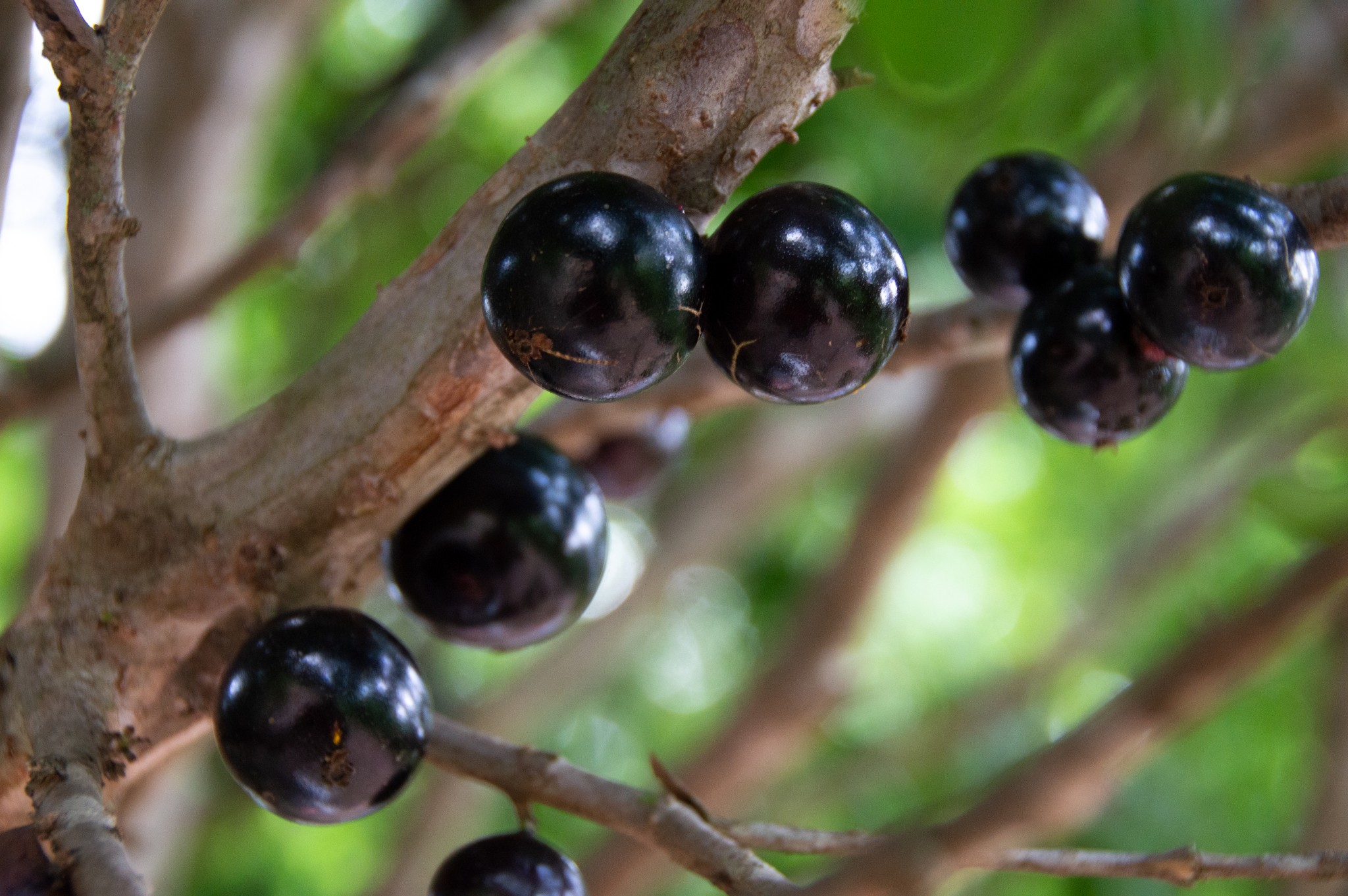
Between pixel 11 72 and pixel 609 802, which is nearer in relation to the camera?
pixel 609 802

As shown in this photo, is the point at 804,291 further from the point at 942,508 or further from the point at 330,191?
the point at 942,508

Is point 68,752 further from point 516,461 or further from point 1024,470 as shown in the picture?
point 1024,470

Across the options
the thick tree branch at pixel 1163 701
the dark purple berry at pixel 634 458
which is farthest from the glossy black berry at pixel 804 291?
the dark purple berry at pixel 634 458

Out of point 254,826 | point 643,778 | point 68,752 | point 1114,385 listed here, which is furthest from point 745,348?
point 643,778

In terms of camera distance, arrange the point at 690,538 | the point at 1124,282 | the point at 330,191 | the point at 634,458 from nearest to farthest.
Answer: the point at 1124,282 < the point at 330,191 < the point at 634,458 < the point at 690,538

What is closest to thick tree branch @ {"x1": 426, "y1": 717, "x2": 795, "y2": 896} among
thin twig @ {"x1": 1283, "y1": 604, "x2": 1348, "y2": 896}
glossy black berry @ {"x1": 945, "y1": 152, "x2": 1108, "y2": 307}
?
glossy black berry @ {"x1": 945, "y1": 152, "x2": 1108, "y2": 307}

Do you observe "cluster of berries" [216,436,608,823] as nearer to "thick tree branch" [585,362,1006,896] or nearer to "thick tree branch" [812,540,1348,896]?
"thick tree branch" [812,540,1348,896]

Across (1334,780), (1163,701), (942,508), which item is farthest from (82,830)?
(942,508)

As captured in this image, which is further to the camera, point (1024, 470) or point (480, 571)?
point (1024, 470)
